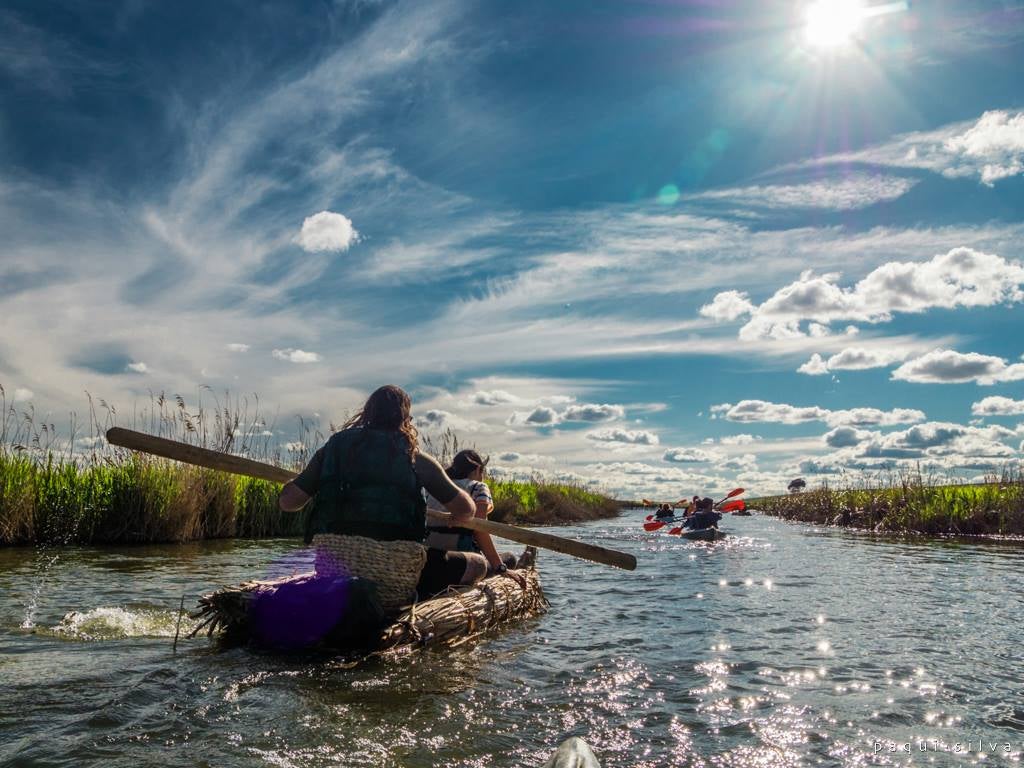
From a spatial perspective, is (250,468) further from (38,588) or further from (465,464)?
(38,588)

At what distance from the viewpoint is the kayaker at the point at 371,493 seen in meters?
5.77

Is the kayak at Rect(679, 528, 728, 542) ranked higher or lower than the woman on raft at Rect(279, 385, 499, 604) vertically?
lower

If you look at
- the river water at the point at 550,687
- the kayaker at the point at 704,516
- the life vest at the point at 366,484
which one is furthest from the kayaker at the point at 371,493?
Result: the kayaker at the point at 704,516

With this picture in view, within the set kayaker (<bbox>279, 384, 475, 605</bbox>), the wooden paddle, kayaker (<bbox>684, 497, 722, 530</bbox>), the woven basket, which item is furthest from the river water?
kayaker (<bbox>684, 497, 722, 530</bbox>)

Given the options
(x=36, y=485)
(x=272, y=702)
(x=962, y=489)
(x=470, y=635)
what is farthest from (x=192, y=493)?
(x=962, y=489)

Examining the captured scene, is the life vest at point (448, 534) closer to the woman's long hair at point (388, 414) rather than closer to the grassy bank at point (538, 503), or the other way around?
the woman's long hair at point (388, 414)

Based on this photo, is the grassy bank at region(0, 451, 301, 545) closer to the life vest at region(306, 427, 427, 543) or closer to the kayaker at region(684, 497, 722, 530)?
the life vest at region(306, 427, 427, 543)

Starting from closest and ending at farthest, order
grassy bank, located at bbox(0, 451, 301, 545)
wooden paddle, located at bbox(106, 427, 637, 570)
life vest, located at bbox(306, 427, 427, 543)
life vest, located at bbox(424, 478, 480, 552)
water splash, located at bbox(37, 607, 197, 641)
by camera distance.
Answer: life vest, located at bbox(306, 427, 427, 543), wooden paddle, located at bbox(106, 427, 637, 570), water splash, located at bbox(37, 607, 197, 641), life vest, located at bbox(424, 478, 480, 552), grassy bank, located at bbox(0, 451, 301, 545)

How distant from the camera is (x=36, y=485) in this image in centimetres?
1290

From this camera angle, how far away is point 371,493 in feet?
18.9

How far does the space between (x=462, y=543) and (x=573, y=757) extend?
485 centimetres

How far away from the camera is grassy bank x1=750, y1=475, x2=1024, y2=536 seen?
19.9 m

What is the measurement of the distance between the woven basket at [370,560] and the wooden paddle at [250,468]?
658 millimetres

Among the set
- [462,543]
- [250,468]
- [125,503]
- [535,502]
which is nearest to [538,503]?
[535,502]
